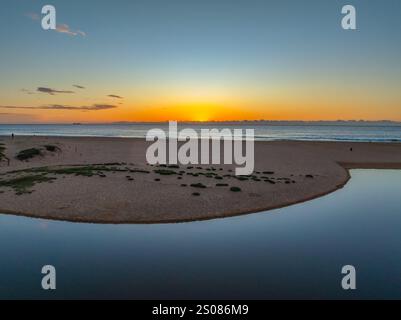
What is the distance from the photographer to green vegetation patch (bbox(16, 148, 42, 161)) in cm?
4594

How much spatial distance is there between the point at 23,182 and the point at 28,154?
70.3 feet

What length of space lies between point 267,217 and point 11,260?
15.3 metres

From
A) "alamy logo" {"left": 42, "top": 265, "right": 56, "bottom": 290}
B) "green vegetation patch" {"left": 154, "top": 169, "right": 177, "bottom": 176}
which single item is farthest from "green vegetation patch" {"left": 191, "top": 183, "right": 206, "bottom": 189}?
"alamy logo" {"left": 42, "top": 265, "right": 56, "bottom": 290}

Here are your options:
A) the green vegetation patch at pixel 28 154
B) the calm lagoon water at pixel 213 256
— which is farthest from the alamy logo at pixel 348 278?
the green vegetation patch at pixel 28 154

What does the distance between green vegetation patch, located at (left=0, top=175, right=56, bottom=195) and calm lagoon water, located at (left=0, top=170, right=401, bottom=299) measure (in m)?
5.66

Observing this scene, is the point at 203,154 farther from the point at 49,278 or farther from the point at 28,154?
the point at 49,278

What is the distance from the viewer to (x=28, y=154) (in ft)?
155

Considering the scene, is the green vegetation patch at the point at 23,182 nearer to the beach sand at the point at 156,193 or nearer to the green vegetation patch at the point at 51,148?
the beach sand at the point at 156,193

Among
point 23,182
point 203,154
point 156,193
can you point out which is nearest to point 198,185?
point 156,193

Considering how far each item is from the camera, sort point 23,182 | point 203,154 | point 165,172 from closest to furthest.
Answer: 1. point 23,182
2. point 165,172
3. point 203,154

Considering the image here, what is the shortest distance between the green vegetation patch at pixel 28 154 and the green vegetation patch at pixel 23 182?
58.1ft

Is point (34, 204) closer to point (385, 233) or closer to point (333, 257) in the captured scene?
point (333, 257)

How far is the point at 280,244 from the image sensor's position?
1647cm
